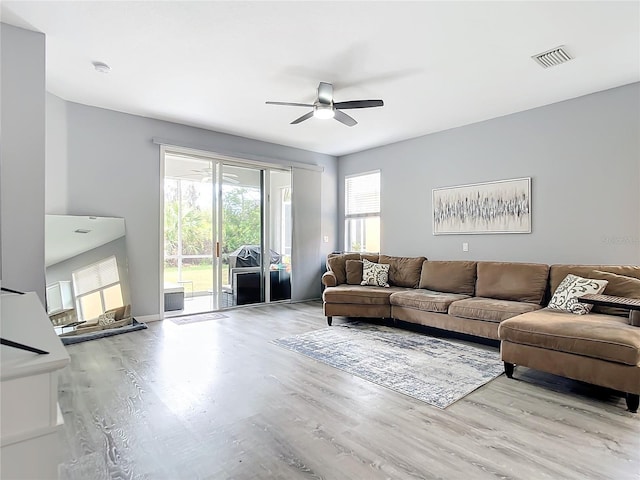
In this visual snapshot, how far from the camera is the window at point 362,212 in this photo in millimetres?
6402

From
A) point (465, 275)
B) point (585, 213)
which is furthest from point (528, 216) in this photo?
point (465, 275)

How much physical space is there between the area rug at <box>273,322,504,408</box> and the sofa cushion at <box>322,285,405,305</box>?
353mm

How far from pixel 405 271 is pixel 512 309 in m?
1.80

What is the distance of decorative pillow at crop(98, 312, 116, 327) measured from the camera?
4367 millimetres

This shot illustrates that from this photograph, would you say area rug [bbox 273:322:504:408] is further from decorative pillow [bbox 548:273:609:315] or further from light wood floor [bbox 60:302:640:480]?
decorative pillow [bbox 548:273:609:315]

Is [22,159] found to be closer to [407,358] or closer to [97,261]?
[97,261]

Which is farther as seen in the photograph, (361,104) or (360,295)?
(360,295)

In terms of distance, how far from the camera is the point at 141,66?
11.1 feet

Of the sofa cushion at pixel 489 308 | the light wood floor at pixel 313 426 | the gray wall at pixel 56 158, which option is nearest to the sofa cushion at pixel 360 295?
the sofa cushion at pixel 489 308

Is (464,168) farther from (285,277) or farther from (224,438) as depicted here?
(224,438)

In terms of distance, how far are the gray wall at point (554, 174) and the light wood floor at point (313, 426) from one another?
188 cm

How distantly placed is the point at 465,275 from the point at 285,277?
3.08m

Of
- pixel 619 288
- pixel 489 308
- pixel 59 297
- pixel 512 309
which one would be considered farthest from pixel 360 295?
pixel 59 297

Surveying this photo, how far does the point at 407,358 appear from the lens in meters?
3.46
